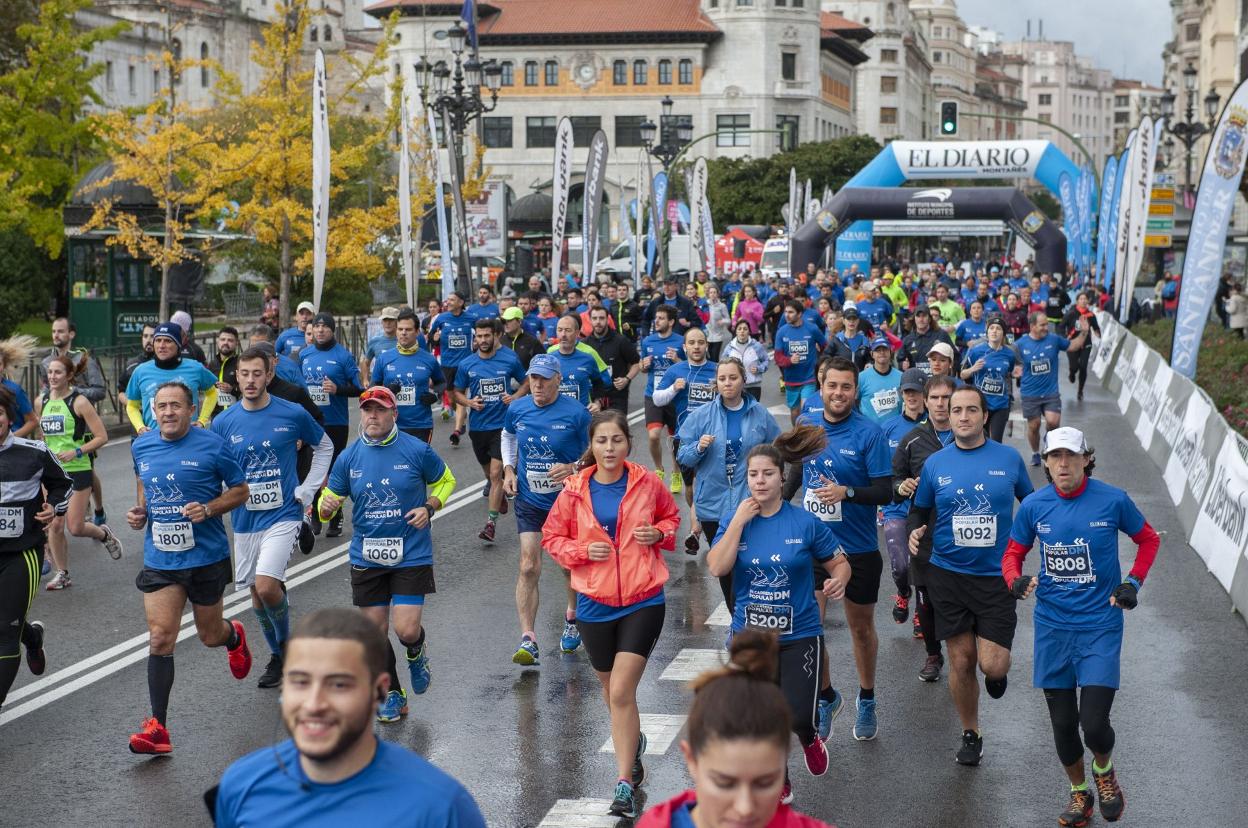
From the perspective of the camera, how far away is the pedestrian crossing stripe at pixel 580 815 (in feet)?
23.5

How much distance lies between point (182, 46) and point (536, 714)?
106 m

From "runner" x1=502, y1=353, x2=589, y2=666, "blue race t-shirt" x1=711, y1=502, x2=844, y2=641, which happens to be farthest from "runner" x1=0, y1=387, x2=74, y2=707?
"blue race t-shirt" x1=711, y1=502, x2=844, y2=641

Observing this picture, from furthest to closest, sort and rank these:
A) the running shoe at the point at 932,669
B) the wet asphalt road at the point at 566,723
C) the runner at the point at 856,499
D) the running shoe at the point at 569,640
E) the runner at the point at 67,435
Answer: the runner at the point at 67,435
the running shoe at the point at 569,640
the running shoe at the point at 932,669
the runner at the point at 856,499
the wet asphalt road at the point at 566,723

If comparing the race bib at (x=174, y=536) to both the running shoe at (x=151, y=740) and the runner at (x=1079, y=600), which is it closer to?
the running shoe at (x=151, y=740)

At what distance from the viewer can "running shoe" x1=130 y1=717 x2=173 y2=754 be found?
26.6 ft

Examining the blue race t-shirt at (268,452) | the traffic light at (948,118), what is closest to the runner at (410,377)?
the blue race t-shirt at (268,452)

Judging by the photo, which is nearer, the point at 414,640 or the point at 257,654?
the point at 414,640

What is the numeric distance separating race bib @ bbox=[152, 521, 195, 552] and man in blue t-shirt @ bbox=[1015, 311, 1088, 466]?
10770mm

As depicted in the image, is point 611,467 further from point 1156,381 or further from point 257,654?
point 1156,381

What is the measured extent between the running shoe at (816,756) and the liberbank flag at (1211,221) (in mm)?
11236

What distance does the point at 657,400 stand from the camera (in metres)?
13.9

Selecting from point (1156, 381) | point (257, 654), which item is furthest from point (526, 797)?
point (1156, 381)

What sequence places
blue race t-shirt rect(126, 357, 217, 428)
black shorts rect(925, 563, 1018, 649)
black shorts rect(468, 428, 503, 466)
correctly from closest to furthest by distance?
black shorts rect(925, 563, 1018, 649)
blue race t-shirt rect(126, 357, 217, 428)
black shorts rect(468, 428, 503, 466)

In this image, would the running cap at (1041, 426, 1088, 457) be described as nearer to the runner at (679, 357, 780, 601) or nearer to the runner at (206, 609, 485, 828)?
the runner at (679, 357, 780, 601)
